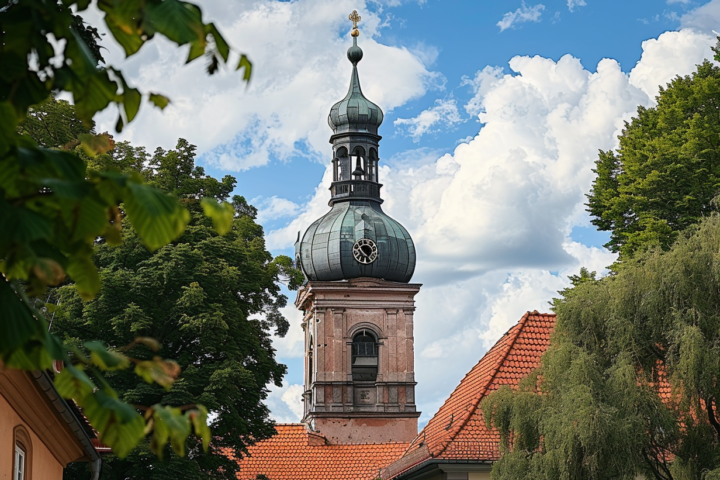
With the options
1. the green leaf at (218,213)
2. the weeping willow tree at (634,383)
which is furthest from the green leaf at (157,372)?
the weeping willow tree at (634,383)

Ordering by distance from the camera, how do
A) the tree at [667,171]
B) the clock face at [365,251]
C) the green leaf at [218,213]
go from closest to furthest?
1. the green leaf at [218,213]
2. the tree at [667,171]
3. the clock face at [365,251]

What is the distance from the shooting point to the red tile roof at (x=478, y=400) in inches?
1029

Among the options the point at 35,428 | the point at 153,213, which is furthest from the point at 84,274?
the point at 35,428

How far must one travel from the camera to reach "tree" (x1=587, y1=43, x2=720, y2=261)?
2800cm

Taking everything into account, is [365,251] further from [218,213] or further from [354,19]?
[218,213]

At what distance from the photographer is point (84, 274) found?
3.72m

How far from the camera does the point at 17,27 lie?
3535 mm

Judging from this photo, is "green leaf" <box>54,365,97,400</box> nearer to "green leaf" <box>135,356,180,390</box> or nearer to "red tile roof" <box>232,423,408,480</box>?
"green leaf" <box>135,356,180,390</box>

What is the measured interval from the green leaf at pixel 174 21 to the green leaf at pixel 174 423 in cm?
111

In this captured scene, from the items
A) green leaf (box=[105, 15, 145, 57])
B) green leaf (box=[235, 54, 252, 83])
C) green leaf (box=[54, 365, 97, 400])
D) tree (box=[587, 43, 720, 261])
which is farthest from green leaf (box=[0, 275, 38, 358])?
tree (box=[587, 43, 720, 261])

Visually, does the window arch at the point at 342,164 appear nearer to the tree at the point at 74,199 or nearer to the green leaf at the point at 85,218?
the tree at the point at 74,199

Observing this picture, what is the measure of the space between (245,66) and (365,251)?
1944 inches

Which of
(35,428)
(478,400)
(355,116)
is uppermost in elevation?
(355,116)

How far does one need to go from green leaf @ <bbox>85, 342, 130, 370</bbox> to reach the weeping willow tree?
43.2 ft
